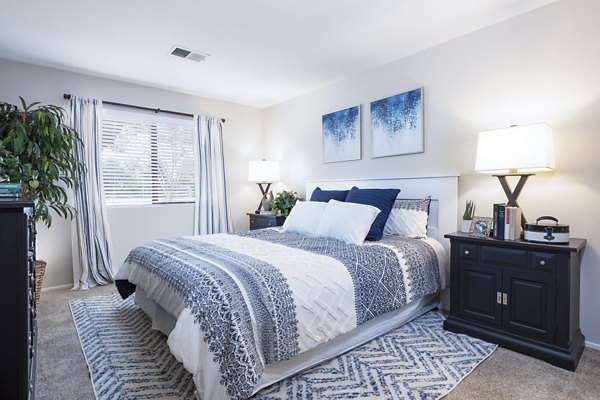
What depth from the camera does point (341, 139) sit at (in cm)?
391

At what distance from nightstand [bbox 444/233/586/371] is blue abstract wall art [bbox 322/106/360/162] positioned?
1677 mm

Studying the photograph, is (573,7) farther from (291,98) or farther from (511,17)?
(291,98)

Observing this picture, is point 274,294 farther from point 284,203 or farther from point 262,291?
point 284,203

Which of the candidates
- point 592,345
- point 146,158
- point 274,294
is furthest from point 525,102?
point 146,158

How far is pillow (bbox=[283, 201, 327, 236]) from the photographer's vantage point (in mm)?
3006

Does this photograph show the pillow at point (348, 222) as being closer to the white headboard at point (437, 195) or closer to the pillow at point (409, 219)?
the pillow at point (409, 219)

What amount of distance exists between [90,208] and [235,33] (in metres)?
2.51

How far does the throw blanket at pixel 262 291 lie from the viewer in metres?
1.50

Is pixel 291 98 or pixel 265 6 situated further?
pixel 291 98

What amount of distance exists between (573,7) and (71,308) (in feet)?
15.2

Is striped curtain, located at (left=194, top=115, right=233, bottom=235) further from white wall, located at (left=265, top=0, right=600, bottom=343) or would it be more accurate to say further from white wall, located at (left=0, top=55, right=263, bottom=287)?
white wall, located at (left=265, top=0, right=600, bottom=343)

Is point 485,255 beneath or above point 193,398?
above

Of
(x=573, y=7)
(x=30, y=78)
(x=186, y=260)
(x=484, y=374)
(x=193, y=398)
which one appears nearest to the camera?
(x=193, y=398)

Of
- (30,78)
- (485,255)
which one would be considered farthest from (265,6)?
(30,78)
